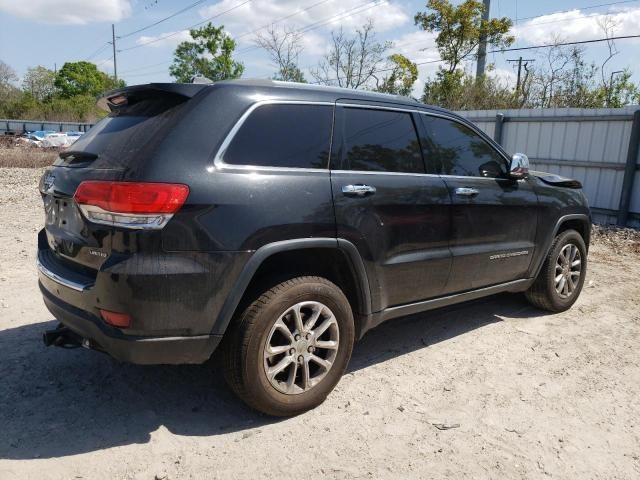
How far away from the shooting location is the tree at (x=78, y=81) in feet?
239

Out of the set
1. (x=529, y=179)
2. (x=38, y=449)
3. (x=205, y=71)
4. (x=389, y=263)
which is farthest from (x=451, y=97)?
(x=205, y=71)

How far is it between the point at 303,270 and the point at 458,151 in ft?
5.56

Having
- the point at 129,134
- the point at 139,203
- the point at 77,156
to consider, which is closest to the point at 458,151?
the point at 129,134

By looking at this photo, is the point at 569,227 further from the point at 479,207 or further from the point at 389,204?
the point at 389,204

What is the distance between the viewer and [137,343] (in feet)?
8.64

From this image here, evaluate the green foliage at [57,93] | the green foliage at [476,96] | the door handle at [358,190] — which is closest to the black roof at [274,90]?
the door handle at [358,190]

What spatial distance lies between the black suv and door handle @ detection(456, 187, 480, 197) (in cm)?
3

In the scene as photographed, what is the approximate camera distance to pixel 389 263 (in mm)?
3434

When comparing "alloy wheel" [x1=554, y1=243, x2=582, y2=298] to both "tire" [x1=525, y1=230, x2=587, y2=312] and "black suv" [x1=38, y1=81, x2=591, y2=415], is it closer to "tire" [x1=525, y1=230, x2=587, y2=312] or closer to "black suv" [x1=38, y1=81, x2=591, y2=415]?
"tire" [x1=525, y1=230, x2=587, y2=312]

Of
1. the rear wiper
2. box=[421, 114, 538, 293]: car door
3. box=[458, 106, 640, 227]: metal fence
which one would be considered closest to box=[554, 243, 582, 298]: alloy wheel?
box=[421, 114, 538, 293]: car door

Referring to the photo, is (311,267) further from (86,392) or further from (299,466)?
(86,392)

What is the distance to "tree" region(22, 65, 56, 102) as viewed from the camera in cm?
7075

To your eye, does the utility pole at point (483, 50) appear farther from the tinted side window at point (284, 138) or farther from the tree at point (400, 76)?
the tinted side window at point (284, 138)

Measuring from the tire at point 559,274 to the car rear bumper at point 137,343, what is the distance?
333cm
